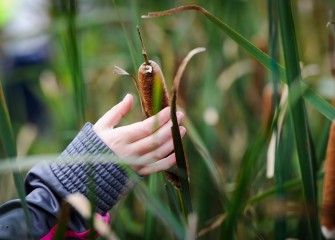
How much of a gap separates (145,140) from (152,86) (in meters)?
0.07

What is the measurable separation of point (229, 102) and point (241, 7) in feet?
0.72

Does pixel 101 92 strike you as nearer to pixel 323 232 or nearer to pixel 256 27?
pixel 256 27

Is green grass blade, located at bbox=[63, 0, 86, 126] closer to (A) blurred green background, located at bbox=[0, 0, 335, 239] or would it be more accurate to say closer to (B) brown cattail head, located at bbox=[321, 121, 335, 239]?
(B) brown cattail head, located at bbox=[321, 121, 335, 239]

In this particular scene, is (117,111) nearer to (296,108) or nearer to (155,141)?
(155,141)

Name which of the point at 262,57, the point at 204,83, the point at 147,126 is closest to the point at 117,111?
the point at 147,126

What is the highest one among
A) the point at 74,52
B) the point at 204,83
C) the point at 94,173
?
the point at 74,52

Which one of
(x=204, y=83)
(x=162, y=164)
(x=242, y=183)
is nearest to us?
(x=242, y=183)

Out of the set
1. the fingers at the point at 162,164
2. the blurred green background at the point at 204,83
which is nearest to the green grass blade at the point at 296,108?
the fingers at the point at 162,164

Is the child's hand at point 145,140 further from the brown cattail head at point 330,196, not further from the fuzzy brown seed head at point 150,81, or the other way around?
the brown cattail head at point 330,196

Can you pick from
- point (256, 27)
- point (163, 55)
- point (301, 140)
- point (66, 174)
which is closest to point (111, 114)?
point (66, 174)

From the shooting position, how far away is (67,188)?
646 millimetres

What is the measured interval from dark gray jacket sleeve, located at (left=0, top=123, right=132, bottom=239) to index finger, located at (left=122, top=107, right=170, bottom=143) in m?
0.03

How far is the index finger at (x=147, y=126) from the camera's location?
58 centimetres

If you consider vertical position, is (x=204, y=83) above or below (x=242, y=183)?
below
